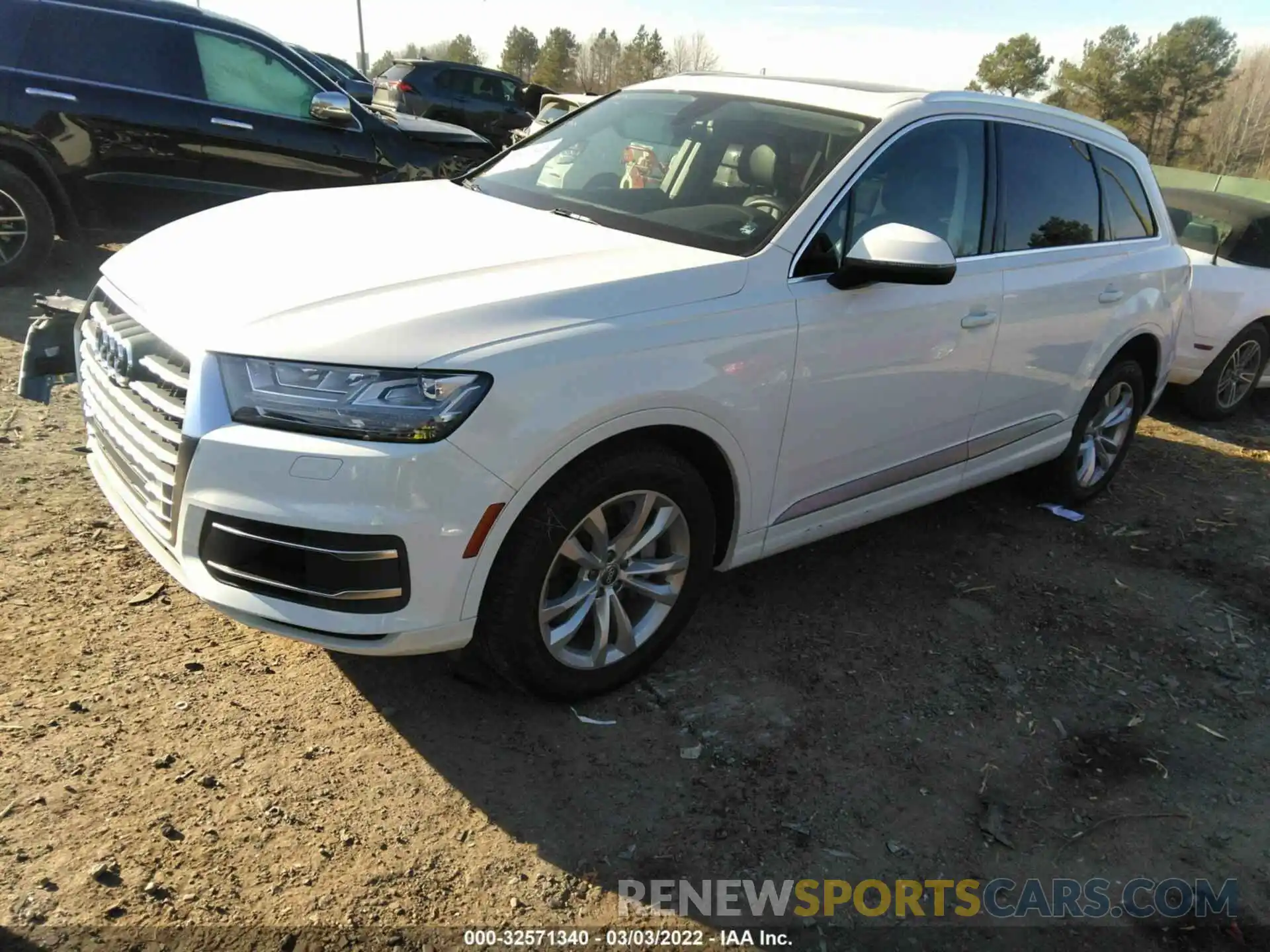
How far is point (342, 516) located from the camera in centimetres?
233

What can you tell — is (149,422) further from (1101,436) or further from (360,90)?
(360,90)

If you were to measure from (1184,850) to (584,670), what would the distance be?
5.99 ft

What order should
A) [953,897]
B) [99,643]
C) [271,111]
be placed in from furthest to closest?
[271,111], [99,643], [953,897]

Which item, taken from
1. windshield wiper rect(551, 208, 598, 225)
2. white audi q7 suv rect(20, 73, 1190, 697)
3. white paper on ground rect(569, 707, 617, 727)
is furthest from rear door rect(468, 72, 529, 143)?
white paper on ground rect(569, 707, 617, 727)

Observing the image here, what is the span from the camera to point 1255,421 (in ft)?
24.6

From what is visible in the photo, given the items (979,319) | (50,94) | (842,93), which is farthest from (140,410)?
(50,94)

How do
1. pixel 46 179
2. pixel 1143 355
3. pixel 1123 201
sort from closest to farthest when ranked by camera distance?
pixel 1123 201, pixel 1143 355, pixel 46 179

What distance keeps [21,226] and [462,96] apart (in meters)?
15.4

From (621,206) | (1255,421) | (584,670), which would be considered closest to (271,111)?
(621,206)

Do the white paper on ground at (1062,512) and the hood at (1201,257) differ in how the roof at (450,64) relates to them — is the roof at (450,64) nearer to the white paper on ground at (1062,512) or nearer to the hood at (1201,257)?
the hood at (1201,257)

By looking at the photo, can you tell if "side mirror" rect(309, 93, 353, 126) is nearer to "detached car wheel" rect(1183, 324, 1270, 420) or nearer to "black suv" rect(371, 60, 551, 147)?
"detached car wheel" rect(1183, 324, 1270, 420)

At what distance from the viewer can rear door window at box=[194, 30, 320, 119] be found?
689 cm

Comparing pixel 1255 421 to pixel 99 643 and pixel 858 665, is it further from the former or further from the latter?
pixel 99 643

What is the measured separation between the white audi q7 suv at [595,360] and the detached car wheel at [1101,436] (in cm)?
44
